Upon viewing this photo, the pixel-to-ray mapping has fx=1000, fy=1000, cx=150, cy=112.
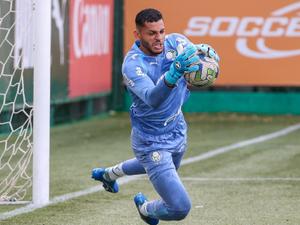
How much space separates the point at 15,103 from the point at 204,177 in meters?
2.17

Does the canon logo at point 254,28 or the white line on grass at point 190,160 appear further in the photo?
the canon logo at point 254,28

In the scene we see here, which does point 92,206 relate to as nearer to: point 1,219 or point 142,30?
point 1,219

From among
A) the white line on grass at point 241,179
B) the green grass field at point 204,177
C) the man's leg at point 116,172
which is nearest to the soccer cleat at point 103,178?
the man's leg at point 116,172

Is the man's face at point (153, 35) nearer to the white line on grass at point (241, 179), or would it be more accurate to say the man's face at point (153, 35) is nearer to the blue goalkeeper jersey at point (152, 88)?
the blue goalkeeper jersey at point (152, 88)

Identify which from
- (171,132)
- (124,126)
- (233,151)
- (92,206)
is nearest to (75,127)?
(124,126)

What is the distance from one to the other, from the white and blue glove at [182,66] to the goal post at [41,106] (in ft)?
9.19

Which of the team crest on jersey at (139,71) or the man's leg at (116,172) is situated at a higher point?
→ the team crest on jersey at (139,71)

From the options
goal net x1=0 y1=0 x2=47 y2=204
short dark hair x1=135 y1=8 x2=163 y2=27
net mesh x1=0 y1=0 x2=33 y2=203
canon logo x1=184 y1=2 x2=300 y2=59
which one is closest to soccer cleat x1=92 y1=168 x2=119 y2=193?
goal net x1=0 y1=0 x2=47 y2=204

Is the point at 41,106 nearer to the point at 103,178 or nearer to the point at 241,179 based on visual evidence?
the point at 103,178

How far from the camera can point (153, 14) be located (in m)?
6.88

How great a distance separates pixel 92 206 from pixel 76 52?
7646 millimetres

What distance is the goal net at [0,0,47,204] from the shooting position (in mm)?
9578

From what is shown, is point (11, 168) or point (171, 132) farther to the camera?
point (11, 168)

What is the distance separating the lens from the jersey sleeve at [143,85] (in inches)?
255
